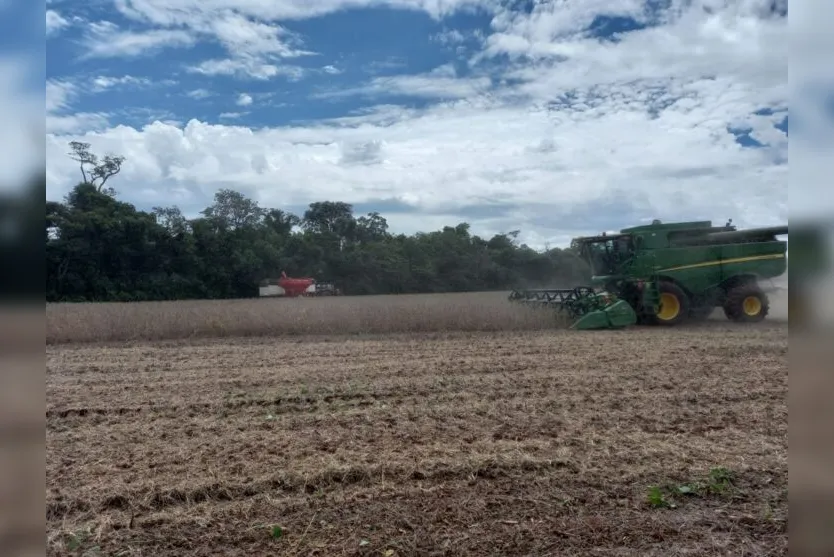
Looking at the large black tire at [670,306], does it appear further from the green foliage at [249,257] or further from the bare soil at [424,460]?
the bare soil at [424,460]

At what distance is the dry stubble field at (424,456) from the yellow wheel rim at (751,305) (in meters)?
6.11

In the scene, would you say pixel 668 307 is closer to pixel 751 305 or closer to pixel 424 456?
pixel 751 305

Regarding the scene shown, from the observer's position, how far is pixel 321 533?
11.2 feet

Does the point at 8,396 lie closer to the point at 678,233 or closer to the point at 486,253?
the point at 678,233

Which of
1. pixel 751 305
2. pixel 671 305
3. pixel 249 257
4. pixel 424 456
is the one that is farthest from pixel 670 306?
pixel 249 257

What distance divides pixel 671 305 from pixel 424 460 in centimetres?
1274

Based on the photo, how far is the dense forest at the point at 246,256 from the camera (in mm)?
21156

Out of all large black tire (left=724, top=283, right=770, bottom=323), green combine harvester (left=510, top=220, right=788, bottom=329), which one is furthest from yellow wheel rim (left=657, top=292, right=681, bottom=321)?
large black tire (left=724, top=283, right=770, bottom=323)

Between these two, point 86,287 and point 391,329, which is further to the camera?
point 86,287

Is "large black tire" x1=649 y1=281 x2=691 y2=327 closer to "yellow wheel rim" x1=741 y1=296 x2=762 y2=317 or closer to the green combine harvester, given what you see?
the green combine harvester

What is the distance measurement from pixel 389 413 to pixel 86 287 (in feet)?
62.9

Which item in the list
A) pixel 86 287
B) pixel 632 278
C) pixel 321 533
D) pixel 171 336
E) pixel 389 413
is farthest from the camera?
pixel 86 287

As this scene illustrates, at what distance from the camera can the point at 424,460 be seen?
4480 millimetres

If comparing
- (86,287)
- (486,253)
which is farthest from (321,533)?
(486,253)
